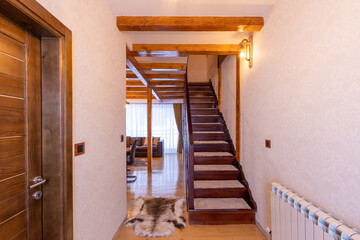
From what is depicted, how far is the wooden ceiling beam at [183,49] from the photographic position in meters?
2.95

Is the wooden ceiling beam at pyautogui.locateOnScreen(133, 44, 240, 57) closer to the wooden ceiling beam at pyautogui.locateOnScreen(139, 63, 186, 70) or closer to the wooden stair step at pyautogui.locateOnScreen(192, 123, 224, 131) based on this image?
the wooden ceiling beam at pyautogui.locateOnScreen(139, 63, 186, 70)

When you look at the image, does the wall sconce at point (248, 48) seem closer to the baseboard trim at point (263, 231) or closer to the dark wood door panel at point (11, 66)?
the baseboard trim at point (263, 231)

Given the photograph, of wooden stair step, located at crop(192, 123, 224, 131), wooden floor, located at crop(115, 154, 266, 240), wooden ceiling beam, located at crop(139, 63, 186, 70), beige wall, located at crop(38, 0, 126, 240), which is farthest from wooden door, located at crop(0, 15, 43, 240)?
wooden stair step, located at crop(192, 123, 224, 131)

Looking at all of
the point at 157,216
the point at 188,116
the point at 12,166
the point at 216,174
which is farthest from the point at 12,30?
the point at 216,174

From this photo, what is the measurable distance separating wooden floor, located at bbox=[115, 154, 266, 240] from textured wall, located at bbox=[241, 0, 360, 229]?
0.32 m

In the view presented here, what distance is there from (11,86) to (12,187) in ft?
1.87

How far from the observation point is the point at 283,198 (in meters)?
1.67

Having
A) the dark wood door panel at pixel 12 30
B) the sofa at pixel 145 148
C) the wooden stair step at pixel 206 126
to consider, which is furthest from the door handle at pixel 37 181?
the sofa at pixel 145 148

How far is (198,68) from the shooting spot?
23.8 ft

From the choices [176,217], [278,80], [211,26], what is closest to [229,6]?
[211,26]

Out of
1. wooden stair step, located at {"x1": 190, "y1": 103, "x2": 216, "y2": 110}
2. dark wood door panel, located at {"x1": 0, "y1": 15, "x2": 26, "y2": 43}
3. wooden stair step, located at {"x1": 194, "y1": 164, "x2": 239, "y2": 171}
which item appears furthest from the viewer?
wooden stair step, located at {"x1": 190, "y1": 103, "x2": 216, "y2": 110}

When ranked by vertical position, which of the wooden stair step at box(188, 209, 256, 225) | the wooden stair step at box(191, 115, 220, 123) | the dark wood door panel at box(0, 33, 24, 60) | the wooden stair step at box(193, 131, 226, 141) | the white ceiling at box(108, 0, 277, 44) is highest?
the white ceiling at box(108, 0, 277, 44)

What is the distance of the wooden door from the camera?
3.20ft

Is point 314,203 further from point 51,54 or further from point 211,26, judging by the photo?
point 51,54
